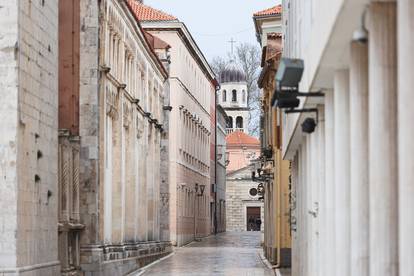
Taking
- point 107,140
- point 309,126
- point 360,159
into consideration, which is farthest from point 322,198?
point 107,140

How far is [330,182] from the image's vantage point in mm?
15914

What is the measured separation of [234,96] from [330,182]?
12133cm

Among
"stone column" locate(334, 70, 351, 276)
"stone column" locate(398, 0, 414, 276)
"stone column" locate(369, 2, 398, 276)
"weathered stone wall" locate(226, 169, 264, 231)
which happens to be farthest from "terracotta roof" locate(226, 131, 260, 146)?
"stone column" locate(398, 0, 414, 276)

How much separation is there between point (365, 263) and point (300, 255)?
13.9 meters

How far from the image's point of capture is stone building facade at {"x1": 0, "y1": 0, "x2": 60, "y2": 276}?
23.8 meters

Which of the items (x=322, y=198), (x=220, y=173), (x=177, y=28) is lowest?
(x=322, y=198)

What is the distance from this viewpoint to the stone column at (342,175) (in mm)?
13992

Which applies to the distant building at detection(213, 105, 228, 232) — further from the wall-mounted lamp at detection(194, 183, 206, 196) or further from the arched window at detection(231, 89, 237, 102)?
the wall-mounted lamp at detection(194, 183, 206, 196)

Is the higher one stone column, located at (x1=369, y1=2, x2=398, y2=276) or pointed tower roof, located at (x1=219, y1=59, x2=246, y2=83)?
pointed tower roof, located at (x1=219, y1=59, x2=246, y2=83)

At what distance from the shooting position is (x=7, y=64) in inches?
936

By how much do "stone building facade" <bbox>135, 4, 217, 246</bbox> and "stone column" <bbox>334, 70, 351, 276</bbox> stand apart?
174ft

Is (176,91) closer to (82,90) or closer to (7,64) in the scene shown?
(82,90)

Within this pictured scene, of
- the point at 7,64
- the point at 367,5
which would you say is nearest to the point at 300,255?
the point at 7,64

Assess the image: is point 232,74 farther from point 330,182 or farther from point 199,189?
point 330,182
